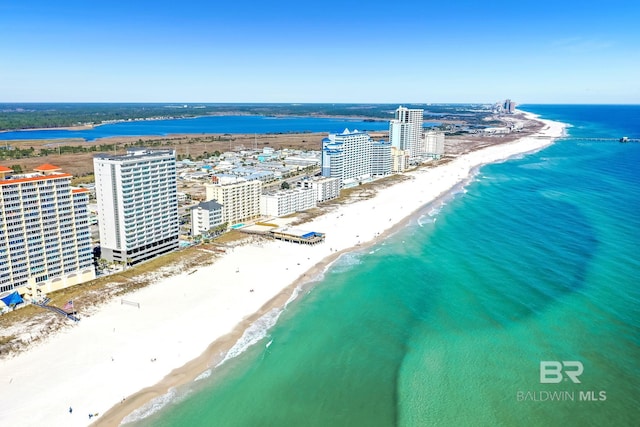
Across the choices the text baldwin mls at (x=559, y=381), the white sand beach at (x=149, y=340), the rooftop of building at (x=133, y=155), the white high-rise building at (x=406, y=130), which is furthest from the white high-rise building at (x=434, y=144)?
the text baldwin mls at (x=559, y=381)

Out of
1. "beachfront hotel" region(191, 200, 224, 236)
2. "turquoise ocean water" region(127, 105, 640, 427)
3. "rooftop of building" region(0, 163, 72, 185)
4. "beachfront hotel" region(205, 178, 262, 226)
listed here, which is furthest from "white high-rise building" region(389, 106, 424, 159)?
"rooftop of building" region(0, 163, 72, 185)

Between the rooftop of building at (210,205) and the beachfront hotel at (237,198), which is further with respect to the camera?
the beachfront hotel at (237,198)

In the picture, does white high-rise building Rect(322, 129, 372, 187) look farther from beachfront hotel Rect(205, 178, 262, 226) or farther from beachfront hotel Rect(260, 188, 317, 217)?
beachfront hotel Rect(205, 178, 262, 226)

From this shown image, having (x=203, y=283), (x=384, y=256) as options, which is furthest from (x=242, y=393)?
(x=384, y=256)

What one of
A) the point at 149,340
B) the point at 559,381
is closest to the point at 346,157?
the point at 149,340

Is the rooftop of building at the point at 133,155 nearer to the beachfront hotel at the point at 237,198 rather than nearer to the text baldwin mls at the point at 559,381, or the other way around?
the beachfront hotel at the point at 237,198

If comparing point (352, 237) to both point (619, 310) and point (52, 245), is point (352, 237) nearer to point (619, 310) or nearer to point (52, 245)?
point (619, 310)
